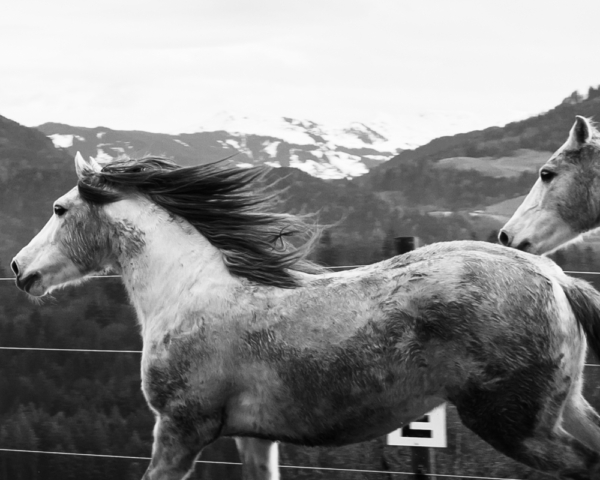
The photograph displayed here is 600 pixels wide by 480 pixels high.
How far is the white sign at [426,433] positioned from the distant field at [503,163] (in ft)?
19.6

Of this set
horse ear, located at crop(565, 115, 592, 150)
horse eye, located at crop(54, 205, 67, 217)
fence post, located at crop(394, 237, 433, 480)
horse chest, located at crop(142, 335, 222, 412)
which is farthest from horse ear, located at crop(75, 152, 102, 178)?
horse ear, located at crop(565, 115, 592, 150)

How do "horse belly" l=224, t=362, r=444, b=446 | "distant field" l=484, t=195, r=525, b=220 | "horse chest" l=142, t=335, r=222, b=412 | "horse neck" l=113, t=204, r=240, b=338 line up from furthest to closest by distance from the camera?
1. "distant field" l=484, t=195, r=525, b=220
2. "horse neck" l=113, t=204, r=240, b=338
3. "horse chest" l=142, t=335, r=222, b=412
4. "horse belly" l=224, t=362, r=444, b=446

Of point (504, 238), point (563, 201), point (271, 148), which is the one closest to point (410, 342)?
point (504, 238)

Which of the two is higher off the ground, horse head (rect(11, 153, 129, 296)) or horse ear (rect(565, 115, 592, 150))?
horse ear (rect(565, 115, 592, 150))

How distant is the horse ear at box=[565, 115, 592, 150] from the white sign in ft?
4.50

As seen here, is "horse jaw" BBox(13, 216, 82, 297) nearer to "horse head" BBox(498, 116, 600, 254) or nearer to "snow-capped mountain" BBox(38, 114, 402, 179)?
"horse head" BBox(498, 116, 600, 254)

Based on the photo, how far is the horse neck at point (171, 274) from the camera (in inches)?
116

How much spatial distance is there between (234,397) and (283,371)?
195mm

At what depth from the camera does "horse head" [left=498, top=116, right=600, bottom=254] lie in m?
3.94

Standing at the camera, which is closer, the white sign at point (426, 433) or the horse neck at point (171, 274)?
the horse neck at point (171, 274)

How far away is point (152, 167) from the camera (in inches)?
130

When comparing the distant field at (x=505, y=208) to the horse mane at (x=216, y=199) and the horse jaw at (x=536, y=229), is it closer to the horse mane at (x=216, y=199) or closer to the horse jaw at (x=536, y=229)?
the horse jaw at (x=536, y=229)

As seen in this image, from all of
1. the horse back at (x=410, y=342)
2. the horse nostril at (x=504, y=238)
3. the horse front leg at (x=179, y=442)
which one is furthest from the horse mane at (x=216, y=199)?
the horse nostril at (x=504, y=238)

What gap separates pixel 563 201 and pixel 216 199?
65.3 inches
